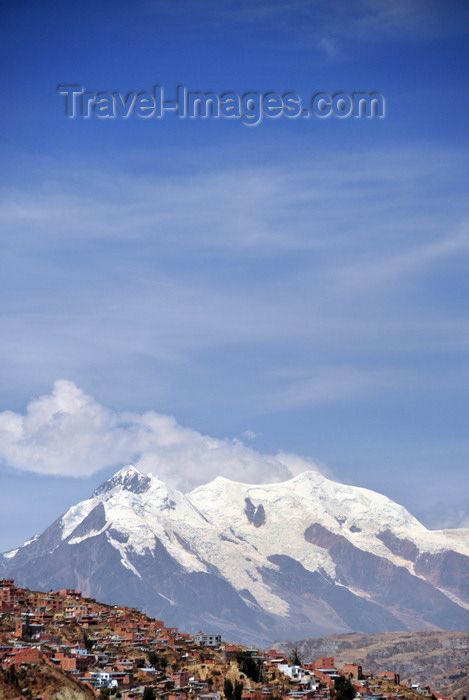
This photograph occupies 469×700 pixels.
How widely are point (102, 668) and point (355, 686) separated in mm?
43045

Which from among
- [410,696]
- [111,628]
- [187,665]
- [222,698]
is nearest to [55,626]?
[111,628]

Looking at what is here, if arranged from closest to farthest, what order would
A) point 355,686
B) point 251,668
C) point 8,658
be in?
point 8,658 → point 251,668 → point 355,686

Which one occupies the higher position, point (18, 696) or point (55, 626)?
point (55, 626)

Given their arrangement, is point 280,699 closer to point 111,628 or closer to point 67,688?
point 67,688

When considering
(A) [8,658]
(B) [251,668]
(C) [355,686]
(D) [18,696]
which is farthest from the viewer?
(C) [355,686]

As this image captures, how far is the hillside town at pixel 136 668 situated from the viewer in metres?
145

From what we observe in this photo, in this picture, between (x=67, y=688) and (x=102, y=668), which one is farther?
(x=102, y=668)

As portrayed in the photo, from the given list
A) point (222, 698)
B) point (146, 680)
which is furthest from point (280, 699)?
point (146, 680)

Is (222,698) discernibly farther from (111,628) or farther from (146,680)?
(111,628)

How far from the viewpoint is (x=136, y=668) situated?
161375 mm

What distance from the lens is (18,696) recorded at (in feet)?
442

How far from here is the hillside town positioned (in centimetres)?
14538

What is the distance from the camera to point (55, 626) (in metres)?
185

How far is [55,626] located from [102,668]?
29.8 metres
